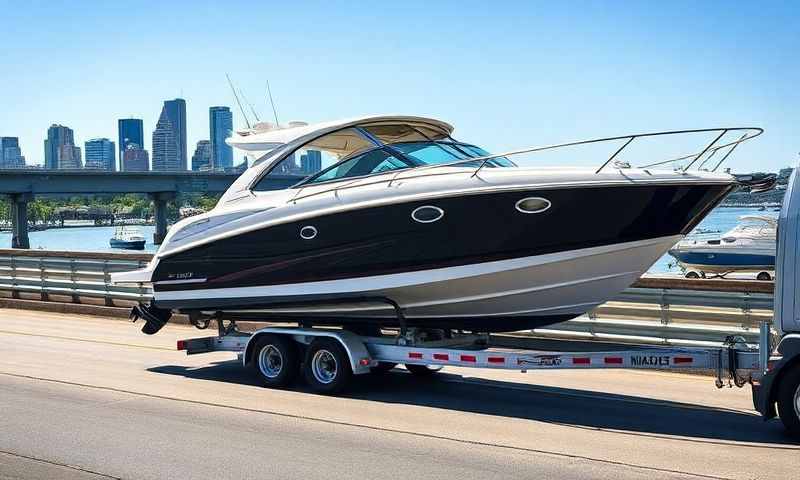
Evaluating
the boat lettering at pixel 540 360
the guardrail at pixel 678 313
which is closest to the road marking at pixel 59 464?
the boat lettering at pixel 540 360

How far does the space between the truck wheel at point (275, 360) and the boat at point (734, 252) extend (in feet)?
101

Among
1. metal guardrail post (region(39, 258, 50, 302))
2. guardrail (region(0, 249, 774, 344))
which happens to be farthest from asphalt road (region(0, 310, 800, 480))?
metal guardrail post (region(39, 258, 50, 302))

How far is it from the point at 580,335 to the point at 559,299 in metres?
3.70

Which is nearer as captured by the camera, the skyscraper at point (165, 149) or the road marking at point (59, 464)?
the road marking at point (59, 464)

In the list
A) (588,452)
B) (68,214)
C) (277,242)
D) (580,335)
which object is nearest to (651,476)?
(588,452)

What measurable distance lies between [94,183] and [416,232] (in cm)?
5986

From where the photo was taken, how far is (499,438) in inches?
334

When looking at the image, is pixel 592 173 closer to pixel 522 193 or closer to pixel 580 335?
pixel 522 193

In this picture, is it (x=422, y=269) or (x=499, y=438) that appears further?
(x=422, y=269)

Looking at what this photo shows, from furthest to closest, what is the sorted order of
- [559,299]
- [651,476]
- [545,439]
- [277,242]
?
[277,242] < [559,299] < [545,439] < [651,476]

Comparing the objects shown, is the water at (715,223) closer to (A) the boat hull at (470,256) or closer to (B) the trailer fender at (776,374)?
(A) the boat hull at (470,256)

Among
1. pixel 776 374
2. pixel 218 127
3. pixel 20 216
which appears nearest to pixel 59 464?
pixel 776 374

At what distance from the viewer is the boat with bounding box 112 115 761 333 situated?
9414mm

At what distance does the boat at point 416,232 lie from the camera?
9.41 metres
